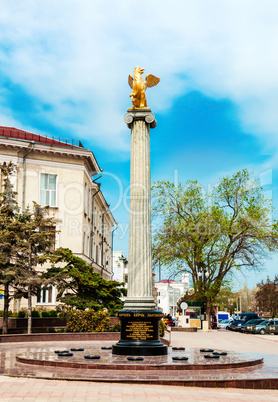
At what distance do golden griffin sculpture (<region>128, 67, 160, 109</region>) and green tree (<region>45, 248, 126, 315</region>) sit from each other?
11.1 meters

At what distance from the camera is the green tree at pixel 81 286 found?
25.0 m

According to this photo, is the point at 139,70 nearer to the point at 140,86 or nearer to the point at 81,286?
the point at 140,86

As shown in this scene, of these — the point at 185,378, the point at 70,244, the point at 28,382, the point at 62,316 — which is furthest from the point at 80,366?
the point at 70,244

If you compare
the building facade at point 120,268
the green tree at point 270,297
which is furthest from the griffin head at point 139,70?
the building facade at point 120,268

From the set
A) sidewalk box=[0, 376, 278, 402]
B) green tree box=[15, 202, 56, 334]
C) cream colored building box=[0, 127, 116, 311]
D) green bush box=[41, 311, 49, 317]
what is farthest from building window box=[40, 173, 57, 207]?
sidewalk box=[0, 376, 278, 402]

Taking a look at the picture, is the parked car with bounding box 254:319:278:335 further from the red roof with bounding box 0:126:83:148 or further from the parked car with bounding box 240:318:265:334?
the red roof with bounding box 0:126:83:148

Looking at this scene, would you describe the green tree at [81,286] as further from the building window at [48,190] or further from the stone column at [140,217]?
the stone column at [140,217]

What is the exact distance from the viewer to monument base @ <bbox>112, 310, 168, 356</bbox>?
13297 mm

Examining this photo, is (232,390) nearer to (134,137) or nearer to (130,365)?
(130,365)

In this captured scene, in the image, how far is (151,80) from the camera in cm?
1652

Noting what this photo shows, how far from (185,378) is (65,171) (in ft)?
83.9

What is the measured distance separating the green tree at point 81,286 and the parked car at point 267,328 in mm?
16009

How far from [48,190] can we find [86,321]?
12.2 m

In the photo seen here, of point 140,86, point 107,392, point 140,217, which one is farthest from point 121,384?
point 140,86
